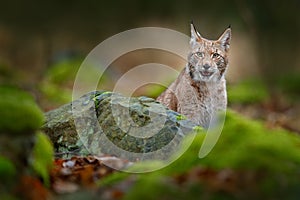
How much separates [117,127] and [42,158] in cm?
127

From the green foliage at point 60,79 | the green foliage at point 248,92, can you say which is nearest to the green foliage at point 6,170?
the green foliage at point 248,92

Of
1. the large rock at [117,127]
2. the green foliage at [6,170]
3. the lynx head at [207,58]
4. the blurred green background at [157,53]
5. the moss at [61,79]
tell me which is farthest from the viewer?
the moss at [61,79]

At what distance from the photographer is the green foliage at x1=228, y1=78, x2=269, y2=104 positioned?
17219 millimetres

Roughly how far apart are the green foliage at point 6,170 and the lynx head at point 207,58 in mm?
3766

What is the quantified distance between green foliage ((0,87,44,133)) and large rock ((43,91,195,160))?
1410 millimetres

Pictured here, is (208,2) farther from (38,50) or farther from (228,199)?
(228,199)

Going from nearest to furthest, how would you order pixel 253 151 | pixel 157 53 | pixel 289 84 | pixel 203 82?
pixel 253 151
pixel 203 82
pixel 289 84
pixel 157 53

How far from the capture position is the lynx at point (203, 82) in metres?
8.36

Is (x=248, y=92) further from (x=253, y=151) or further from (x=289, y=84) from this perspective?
(x=253, y=151)

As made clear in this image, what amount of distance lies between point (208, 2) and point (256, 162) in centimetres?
1758

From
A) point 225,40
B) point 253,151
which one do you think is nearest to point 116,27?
point 225,40

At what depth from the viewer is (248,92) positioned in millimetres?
17984

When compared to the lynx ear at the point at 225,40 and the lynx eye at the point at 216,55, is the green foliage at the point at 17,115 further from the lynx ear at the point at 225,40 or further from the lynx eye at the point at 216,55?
the lynx ear at the point at 225,40

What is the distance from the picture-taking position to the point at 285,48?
20.3 meters
